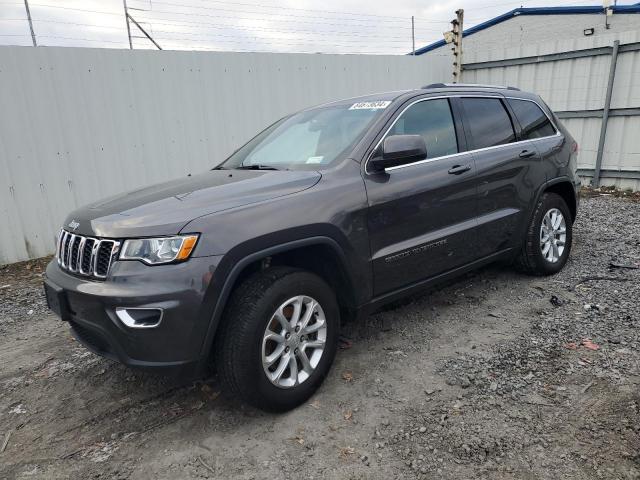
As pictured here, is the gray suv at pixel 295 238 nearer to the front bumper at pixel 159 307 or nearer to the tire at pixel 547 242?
the front bumper at pixel 159 307

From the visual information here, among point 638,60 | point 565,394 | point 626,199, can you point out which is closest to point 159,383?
point 565,394

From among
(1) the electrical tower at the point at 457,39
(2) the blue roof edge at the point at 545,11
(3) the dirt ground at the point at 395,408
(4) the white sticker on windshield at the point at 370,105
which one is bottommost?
(3) the dirt ground at the point at 395,408

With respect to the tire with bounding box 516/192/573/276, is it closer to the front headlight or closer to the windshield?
the windshield

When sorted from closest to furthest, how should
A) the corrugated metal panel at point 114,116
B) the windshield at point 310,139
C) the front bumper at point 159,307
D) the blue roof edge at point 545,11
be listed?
the front bumper at point 159,307, the windshield at point 310,139, the corrugated metal panel at point 114,116, the blue roof edge at point 545,11

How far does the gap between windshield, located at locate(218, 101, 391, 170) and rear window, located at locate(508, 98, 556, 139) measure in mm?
1657

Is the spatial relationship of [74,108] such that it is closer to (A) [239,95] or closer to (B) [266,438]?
(A) [239,95]

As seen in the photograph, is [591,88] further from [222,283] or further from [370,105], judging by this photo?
[222,283]

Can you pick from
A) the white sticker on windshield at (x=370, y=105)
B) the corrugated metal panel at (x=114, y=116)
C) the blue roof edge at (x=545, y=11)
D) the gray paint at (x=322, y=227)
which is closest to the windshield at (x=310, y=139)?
the white sticker on windshield at (x=370, y=105)

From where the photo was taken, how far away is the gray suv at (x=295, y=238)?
234cm

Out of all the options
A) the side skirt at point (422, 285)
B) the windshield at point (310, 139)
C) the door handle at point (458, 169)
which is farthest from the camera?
the door handle at point (458, 169)

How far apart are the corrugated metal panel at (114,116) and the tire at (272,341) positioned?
187 inches

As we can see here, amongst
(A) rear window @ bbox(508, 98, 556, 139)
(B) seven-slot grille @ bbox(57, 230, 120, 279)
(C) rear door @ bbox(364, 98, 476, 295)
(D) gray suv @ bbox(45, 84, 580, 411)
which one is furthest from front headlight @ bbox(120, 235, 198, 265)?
(A) rear window @ bbox(508, 98, 556, 139)

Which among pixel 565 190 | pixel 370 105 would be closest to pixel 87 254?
pixel 370 105

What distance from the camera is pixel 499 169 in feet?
12.8
